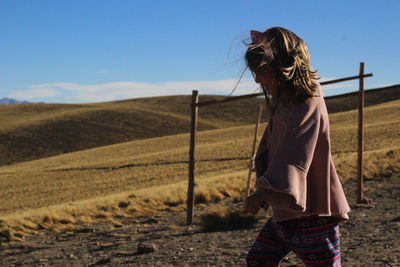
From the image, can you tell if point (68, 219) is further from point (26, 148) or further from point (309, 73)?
point (26, 148)

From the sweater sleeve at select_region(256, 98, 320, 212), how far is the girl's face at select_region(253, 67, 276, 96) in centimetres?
21

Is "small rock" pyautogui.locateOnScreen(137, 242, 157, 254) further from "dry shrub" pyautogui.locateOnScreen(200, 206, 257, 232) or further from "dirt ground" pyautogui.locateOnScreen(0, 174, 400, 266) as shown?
"dry shrub" pyautogui.locateOnScreen(200, 206, 257, 232)

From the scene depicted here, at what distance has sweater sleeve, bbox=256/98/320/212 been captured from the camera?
2146 millimetres

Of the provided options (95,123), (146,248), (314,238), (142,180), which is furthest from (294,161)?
(95,123)

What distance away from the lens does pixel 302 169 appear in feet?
7.11

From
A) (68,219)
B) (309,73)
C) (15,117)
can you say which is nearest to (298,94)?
(309,73)

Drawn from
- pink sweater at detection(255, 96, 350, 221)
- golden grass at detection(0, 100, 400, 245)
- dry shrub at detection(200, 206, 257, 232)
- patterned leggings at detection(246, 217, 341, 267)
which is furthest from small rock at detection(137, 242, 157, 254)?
pink sweater at detection(255, 96, 350, 221)

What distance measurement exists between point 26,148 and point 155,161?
30734 mm

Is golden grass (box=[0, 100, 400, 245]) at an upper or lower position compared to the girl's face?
lower

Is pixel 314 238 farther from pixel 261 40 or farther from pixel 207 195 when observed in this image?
pixel 207 195

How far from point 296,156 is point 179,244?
518cm

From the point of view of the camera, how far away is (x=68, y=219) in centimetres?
1022

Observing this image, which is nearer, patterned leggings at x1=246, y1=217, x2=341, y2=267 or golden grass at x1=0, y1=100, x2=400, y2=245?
patterned leggings at x1=246, y1=217, x2=341, y2=267

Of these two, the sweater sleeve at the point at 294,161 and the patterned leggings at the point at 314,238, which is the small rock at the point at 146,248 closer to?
the patterned leggings at the point at 314,238
